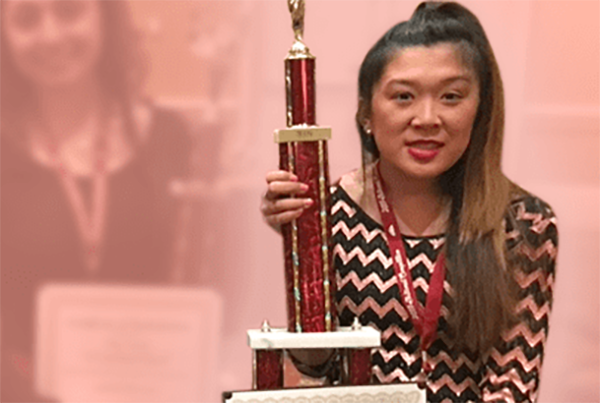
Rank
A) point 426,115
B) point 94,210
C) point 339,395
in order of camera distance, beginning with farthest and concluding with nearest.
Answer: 1. point 94,210
2. point 426,115
3. point 339,395

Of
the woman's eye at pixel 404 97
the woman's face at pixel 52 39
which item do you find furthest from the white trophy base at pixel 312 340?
the woman's face at pixel 52 39

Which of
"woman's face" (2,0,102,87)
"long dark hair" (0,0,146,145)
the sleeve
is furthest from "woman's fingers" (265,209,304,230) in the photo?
"woman's face" (2,0,102,87)

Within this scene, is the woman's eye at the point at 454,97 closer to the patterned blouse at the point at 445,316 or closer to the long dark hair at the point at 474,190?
the long dark hair at the point at 474,190

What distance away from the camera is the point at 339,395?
1315 mm

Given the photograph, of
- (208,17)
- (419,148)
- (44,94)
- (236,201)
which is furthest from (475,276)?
(44,94)

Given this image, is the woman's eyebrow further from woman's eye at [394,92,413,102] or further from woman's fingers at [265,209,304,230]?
woman's fingers at [265,209,304,230]

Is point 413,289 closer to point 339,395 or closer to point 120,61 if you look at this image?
point 339,395

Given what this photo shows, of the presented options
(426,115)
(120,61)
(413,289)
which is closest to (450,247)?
(413,289)

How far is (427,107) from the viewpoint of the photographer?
1.50 meters

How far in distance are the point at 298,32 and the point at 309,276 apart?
1.30 ft

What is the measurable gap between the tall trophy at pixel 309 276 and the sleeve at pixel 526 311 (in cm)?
24

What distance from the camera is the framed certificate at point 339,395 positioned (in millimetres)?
1290

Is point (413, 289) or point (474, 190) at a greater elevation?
point (474, 190)

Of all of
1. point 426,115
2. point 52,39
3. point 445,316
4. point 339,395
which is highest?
point 52,39
